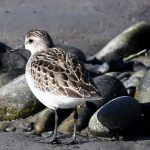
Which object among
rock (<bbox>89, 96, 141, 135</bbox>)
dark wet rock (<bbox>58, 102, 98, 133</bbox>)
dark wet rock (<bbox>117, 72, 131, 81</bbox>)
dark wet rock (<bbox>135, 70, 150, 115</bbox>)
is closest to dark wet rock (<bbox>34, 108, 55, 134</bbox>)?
dark wet rock (<bbox>58, 102, 98, 133</bbox>)

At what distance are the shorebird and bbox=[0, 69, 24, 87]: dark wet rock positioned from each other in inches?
68.5

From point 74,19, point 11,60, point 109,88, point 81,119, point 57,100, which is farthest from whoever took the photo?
point 74,19

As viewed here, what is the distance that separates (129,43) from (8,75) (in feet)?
11.4

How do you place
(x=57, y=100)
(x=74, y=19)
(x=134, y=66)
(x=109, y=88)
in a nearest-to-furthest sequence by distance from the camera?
(x=57, y=100) < (x=109, y=88) < (x=134, y=66) < (x=74, y=19)

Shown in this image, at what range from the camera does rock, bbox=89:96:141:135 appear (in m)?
8.18

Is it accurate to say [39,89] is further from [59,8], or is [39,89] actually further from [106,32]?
[59,8]

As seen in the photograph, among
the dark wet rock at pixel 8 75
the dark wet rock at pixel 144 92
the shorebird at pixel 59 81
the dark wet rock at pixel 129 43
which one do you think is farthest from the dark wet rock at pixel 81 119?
the dark wet rock at pixel 129 43

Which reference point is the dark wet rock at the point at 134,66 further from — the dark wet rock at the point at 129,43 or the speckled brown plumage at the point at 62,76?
the speckled brown plumage at the point at 62,76

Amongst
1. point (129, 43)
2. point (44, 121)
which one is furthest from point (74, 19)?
point (44, 121)

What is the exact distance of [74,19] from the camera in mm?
15344

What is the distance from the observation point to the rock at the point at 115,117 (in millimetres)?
8180

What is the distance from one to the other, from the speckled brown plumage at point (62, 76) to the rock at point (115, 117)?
26.1 inches

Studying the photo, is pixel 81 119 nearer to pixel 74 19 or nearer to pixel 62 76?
pixel 62 76

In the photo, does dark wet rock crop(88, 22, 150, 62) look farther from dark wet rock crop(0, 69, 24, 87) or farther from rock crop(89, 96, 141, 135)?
rock crop(89, 96, 141, 135)
